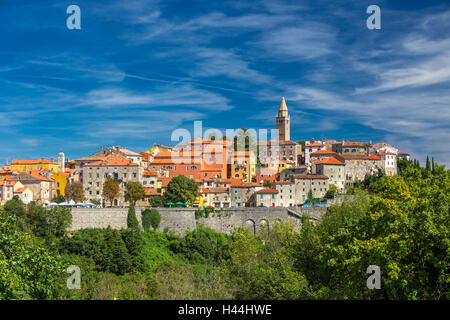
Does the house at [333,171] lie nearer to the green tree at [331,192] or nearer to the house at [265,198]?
the green tree at [331,192]

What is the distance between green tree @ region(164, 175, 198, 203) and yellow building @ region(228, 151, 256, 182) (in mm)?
20250

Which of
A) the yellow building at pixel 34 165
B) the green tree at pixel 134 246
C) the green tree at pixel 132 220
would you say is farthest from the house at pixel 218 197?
the yellow building at pixel 34 165

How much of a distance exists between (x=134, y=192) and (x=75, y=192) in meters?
10.2

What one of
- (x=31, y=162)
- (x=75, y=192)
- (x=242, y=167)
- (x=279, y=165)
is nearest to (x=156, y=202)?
(x=75, y=192)

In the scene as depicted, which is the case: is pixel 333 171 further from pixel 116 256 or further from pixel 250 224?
pixel 116 256

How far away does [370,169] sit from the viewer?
8556cm

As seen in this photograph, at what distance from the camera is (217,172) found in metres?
81.2

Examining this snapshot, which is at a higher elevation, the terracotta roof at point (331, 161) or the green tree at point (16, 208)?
the terracotta roof at point (331, 161)

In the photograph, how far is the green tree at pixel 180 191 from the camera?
64875 mm

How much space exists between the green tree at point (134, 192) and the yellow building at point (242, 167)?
73.0 feet
